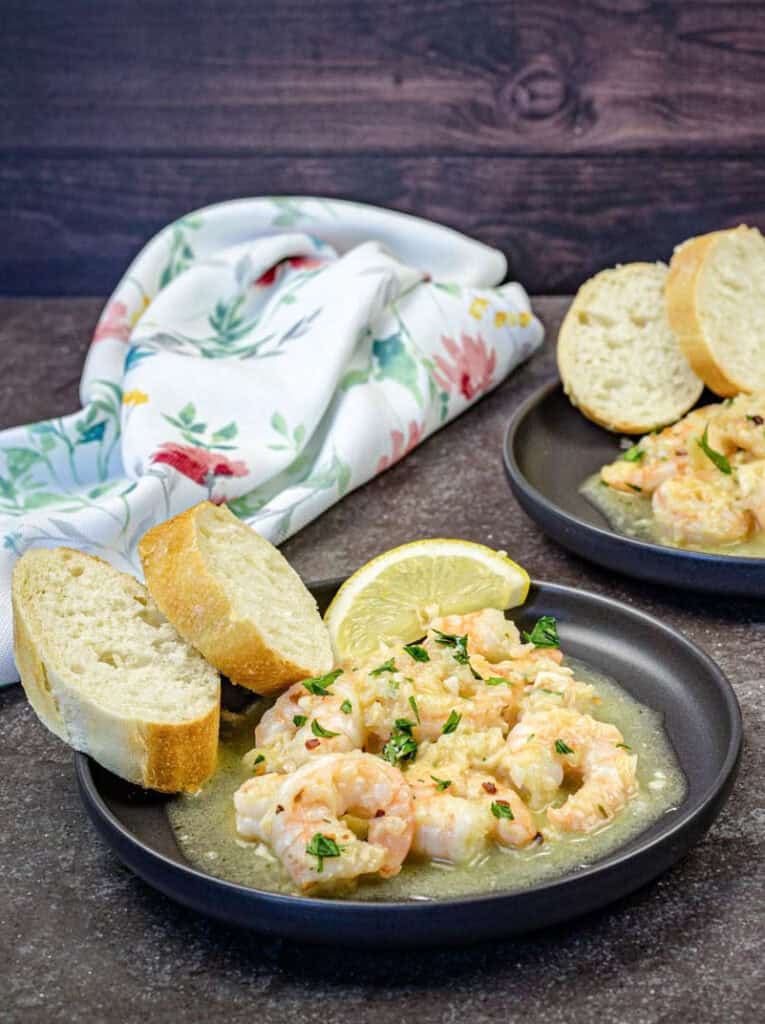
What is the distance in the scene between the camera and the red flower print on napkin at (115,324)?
2.55 meters

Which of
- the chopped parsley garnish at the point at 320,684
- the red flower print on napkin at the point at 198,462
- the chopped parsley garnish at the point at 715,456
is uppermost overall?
the chopped parsley garnish at the point at 320,684

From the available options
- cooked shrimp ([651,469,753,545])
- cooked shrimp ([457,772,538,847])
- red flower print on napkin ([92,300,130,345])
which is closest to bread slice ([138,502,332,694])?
cooked shrimp ([457,772,538,847])

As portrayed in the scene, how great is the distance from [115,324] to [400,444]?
25.2 inches

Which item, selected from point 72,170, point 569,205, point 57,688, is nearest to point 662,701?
point 57,688

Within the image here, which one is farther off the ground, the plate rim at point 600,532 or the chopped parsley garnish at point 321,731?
the chopped parsley garnish at point 321,731

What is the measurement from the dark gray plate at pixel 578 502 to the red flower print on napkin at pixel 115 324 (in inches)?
31.0

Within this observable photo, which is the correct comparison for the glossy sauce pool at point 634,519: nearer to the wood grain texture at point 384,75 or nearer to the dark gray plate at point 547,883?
the dark gray plate at point 547,883

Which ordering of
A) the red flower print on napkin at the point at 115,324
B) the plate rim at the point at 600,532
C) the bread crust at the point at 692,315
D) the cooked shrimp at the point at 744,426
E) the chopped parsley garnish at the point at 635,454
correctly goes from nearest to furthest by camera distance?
1. the plate rim at the point at 600,532
2. the cooked shrimp at the point at 744,426
3. the chopped parsley garnish at the point at 635,454
4. the bread crust at the point at 692,315
5. the red flower print on napkin at the point at 115,324

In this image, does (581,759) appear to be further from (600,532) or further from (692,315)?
(692,315)

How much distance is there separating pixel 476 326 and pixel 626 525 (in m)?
0.69

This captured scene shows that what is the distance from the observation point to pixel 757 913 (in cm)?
121

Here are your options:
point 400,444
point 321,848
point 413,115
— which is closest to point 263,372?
point 400,444

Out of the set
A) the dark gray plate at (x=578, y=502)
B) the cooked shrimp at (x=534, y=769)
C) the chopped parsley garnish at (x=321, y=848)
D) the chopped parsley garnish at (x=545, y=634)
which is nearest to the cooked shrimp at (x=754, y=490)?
the dark gray plate at (x=578, y=502)

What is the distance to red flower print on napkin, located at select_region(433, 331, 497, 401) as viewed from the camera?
Answer: 239 centimetres
